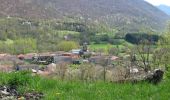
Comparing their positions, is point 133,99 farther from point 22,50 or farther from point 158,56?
point 22,50

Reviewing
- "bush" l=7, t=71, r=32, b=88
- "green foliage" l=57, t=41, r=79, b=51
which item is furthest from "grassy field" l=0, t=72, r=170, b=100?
"green foliage" l=57, t=41, r=79, b=51

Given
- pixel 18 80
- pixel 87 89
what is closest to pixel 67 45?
pixel 18 80

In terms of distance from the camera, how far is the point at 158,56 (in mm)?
48406

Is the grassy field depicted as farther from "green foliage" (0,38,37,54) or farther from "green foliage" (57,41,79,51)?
"green foliage" (57,41,79,51)

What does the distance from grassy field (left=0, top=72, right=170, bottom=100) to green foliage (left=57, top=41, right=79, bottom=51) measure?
517ft

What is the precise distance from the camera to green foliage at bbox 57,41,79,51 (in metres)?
170

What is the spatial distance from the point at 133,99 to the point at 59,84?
7.69 ft

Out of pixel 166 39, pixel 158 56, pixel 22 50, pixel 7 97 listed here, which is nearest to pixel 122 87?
pixel 7 97

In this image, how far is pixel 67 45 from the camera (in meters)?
172

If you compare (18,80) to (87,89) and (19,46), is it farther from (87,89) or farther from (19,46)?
(19,46)

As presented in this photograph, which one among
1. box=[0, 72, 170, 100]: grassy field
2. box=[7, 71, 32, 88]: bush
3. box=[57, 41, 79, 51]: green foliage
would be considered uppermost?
box=[7, 71, 32, 88]: bush

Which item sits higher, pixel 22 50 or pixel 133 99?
pixel 133 99

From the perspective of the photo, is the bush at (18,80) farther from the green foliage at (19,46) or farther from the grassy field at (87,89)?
the green foliage at (19,46)

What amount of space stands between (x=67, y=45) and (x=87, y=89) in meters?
162
